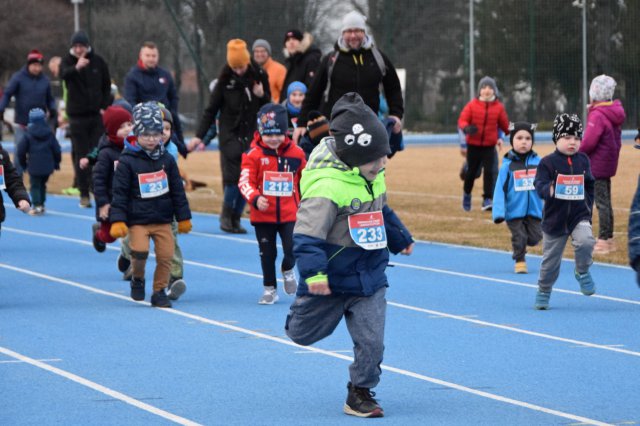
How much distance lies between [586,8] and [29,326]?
1340 inches

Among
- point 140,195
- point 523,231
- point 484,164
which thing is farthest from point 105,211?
point 484,164

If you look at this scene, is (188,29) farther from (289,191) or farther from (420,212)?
(289,191)

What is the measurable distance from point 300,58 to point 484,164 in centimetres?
363

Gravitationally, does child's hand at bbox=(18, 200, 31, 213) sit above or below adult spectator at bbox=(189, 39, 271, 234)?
below

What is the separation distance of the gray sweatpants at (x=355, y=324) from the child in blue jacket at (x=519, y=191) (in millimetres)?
5710

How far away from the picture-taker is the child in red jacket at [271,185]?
1136 centimetres

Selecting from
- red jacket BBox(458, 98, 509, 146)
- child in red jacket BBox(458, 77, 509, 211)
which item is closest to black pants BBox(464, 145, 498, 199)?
child in red jacket BBox(458, 77, 509, 211)

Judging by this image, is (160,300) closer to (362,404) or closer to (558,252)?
(558,252)

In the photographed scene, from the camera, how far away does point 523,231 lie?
43.1 feet

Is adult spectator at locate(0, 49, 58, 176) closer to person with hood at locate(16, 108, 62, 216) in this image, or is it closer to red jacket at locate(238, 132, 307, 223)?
person with hood at locate(16, 108, 62, 216)

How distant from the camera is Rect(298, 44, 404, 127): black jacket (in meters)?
14.0

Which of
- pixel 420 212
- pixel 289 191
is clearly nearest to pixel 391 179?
pixel 420 212

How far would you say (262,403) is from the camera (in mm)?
7543

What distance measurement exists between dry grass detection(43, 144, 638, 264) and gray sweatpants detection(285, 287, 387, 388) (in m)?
7.18
